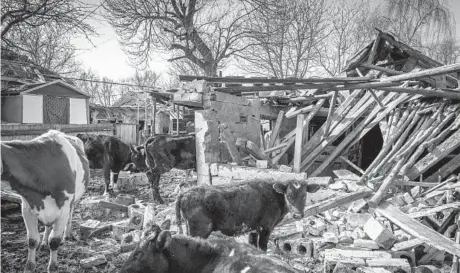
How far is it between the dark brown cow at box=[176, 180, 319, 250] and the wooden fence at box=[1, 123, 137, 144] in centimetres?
1271

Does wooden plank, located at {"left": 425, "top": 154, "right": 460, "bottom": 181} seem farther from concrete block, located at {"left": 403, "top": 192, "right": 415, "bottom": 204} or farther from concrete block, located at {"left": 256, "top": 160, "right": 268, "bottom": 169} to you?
concrete block, located at {"left": 256, "top": 160, "right": 268, "bottom": 169}

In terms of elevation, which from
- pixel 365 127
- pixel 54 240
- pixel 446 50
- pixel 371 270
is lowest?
pixel 371 270

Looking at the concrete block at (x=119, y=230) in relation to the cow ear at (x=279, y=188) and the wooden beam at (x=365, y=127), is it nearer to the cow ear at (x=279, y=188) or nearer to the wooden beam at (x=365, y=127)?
the cow ear at (x=279, y=188)

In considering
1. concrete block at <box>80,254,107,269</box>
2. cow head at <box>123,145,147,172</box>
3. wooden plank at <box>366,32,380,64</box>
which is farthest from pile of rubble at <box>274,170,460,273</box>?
cow head at <box>123,145,147,172</box>

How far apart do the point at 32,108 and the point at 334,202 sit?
2030cm

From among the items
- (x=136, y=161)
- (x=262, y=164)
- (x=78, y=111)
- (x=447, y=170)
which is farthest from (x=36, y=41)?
(x=78, y=111)

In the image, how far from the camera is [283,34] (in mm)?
19438

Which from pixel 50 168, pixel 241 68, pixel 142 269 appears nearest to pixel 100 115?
pixel 241 68

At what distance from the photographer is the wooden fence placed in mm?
13905

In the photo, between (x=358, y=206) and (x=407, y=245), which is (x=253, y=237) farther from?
(x=358, y=206)

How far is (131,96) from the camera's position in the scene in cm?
Result: 4894

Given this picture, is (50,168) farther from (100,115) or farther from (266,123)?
(100,115)

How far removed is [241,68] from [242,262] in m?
20.8

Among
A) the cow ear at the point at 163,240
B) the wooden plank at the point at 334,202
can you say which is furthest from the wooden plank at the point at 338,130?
the cow ear at the point at 163,240
